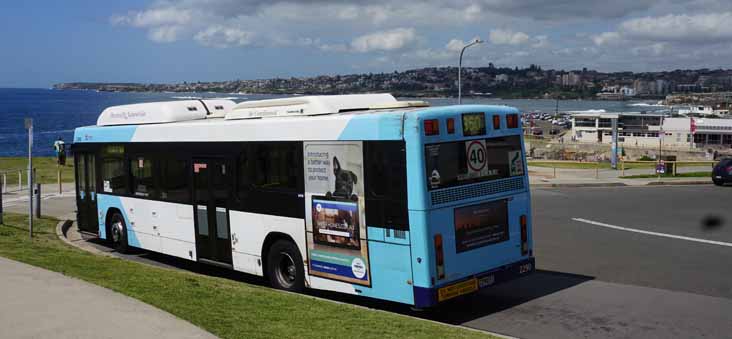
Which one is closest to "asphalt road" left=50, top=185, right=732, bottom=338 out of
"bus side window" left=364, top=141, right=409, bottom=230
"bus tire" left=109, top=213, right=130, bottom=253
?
"bus tire" left=109, top=213, right=130, bottom=253

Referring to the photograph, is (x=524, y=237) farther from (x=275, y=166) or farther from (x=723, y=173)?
(x=723, y=173)

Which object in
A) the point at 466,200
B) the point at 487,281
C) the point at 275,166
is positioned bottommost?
the point at 487,281

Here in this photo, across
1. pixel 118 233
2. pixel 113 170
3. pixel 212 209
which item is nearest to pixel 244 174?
pixel 212 209

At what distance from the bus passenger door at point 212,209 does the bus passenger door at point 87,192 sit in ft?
15.0

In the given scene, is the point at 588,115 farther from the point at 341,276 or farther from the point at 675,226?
the point at 341,276

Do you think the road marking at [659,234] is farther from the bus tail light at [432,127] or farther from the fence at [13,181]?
the fence at [13,181]

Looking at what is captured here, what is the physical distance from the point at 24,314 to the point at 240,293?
2.87 m

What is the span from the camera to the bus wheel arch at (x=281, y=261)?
11055 millimetres

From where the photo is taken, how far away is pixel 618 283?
12.0 metres

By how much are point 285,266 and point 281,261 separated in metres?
0.10

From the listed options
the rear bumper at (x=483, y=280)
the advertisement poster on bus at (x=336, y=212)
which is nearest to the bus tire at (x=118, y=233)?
the advertisement poster on bus at (x=336, y=212)

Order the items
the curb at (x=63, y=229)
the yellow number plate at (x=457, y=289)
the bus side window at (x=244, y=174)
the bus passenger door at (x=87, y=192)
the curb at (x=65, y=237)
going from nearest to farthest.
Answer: the yellow number plate at (x=457, y=289) < the bus side window at (x=244, y=174) < the curb at (x=65, y=237) < the bus passenger door at (x=87, y=192) < the curb at (x=63, y=229)

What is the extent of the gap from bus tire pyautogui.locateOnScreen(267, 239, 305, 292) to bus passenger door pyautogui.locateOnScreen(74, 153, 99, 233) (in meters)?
6.69

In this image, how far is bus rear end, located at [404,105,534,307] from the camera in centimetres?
914
